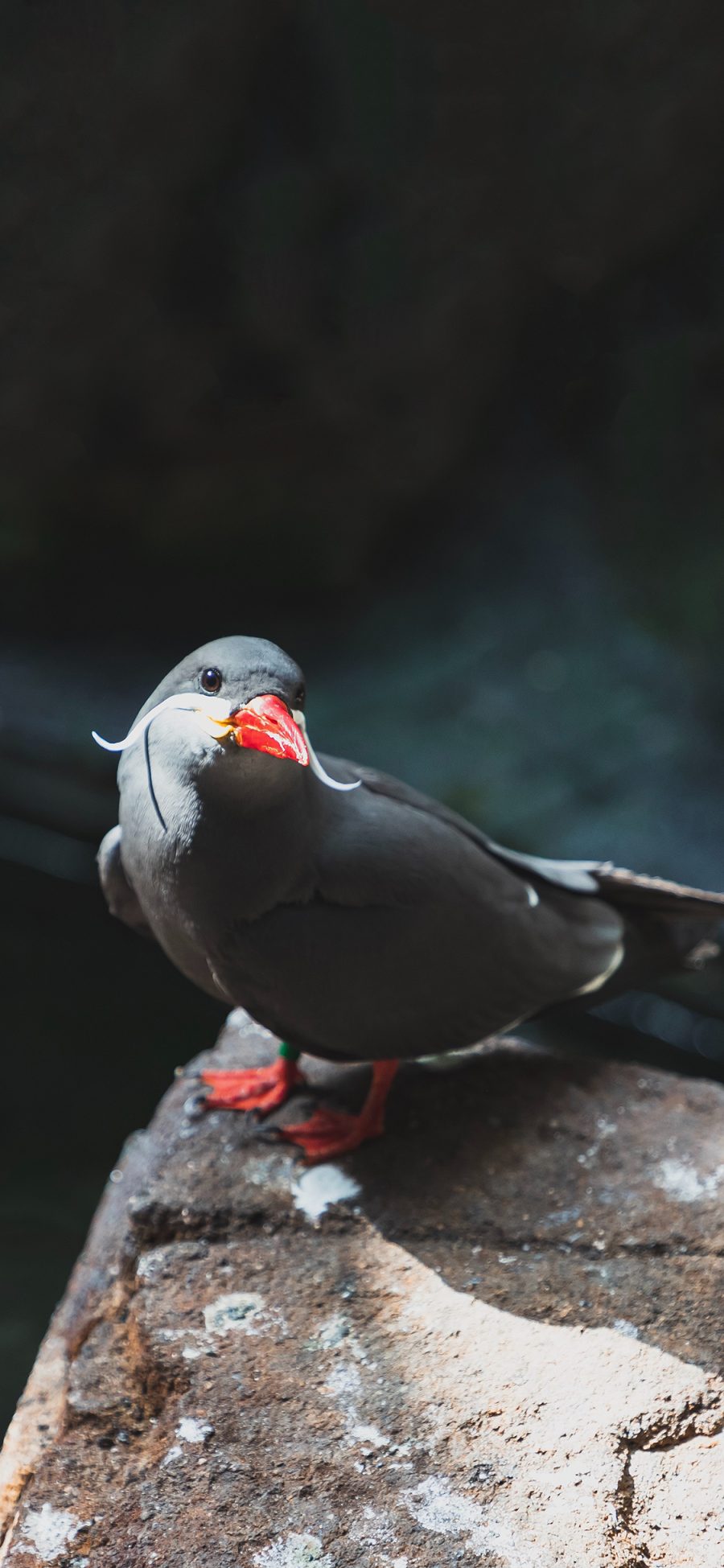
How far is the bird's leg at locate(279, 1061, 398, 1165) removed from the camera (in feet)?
7.19

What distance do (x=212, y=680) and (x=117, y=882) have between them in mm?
521

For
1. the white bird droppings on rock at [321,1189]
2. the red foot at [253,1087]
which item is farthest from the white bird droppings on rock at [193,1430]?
the red foot at [253,1087]

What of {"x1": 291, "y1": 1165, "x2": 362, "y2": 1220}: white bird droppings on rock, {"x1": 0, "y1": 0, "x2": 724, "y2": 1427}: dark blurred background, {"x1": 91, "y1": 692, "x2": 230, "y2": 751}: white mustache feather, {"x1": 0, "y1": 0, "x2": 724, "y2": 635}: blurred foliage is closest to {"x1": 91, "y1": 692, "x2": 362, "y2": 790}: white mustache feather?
{"x1": 91, "y1": 692, "x2": 230, "y2": 751}: white mustache feather

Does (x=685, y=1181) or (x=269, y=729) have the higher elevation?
(x=269, y=729)

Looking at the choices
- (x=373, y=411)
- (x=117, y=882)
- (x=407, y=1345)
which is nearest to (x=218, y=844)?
(x=117, y=882)

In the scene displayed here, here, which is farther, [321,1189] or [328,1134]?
[328,1134]

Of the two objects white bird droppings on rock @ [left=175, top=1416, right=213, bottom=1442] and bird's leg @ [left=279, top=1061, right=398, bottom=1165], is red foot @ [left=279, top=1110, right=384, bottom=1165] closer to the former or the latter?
bird's leg @ [left=279, top=1061, right=398, bottom=1165]

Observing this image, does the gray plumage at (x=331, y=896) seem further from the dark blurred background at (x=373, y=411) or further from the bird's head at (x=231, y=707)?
the dark blurred background at (x=373, y=411)

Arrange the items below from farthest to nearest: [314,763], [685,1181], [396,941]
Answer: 1. [685,1181]
2. [396,941]
3. [314,763]

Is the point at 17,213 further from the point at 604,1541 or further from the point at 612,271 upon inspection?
the point at 604,1541

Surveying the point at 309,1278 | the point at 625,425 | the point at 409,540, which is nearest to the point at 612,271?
the point at 625,425

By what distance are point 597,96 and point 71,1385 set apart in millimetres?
4046

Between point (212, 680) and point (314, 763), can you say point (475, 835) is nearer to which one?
point (314, 763)

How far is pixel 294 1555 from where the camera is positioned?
154 cm
